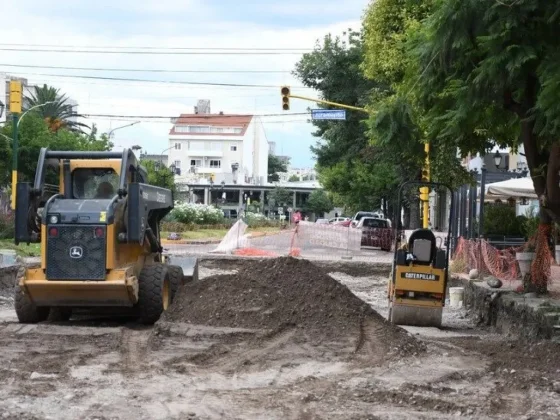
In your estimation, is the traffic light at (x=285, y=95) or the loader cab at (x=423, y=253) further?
the traffic light at (x=285, y=95)

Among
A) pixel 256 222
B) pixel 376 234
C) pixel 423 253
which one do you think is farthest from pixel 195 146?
pixel 423 253

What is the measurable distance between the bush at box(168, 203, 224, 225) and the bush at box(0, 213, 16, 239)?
23.1 metres

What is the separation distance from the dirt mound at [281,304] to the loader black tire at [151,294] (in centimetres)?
24

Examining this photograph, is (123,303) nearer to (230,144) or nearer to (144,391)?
(144,391)

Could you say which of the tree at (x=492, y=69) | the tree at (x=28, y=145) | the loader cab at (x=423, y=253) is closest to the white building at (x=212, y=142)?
the tree at (x=28, y=145)

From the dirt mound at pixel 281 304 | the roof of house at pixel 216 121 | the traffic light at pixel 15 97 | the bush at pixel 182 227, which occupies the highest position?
the roof of house at pixel 216 121

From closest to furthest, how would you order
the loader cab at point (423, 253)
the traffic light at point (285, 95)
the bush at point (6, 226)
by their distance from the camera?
1. the loader cab at point (423, 253)
2. the traffic light at point (285, 95)
3. the bush at point (6, 226)

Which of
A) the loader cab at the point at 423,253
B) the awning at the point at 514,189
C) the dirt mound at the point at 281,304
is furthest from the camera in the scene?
the awning at the point at 514,189

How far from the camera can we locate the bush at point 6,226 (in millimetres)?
38500

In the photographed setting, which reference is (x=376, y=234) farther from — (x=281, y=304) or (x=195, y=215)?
(x=281, y=304)

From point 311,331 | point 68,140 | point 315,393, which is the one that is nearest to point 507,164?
point 68,140

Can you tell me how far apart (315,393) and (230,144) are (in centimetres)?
12279

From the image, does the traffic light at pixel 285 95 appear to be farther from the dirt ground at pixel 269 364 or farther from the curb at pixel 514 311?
the dirt ground at pixel 269 364

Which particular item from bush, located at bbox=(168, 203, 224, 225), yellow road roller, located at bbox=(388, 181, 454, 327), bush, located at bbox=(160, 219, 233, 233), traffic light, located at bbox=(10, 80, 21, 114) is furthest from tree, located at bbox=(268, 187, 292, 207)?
yellow road roller, located at bbox=(388, 181, 454, 327)
